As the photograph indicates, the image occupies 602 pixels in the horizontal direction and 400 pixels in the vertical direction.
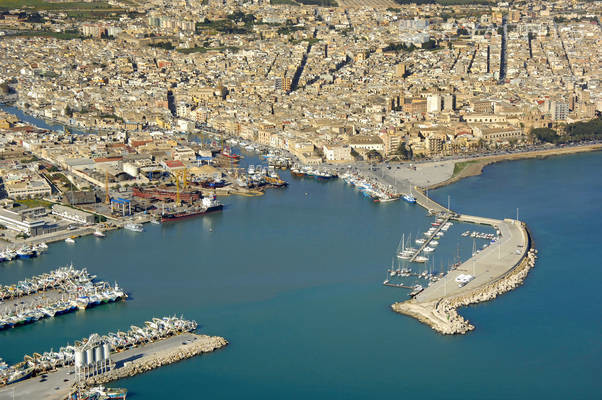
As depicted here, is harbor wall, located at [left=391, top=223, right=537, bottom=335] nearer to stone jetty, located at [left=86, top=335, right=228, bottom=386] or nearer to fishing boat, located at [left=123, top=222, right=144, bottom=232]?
stone jetty, located at [left=86, top=335, right=228, bottom=386]

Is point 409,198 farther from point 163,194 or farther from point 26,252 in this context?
point 26,252

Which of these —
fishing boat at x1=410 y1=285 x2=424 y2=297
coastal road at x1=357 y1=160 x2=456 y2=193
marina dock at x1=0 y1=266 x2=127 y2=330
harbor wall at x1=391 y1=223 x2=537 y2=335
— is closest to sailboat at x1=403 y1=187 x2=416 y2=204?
coastal road at x1=357 y1=160 x2=456 y2=193

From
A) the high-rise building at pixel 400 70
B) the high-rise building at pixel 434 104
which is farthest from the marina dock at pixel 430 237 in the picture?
the high-rise building at pixel 400 70

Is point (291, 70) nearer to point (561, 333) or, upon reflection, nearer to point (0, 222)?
point (0, 222)

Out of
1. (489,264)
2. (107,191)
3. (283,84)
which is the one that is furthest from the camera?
(283,84)

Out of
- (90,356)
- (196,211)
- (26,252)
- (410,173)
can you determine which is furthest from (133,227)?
(410,173)

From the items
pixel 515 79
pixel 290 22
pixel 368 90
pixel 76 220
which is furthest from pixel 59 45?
pixel 76 220
